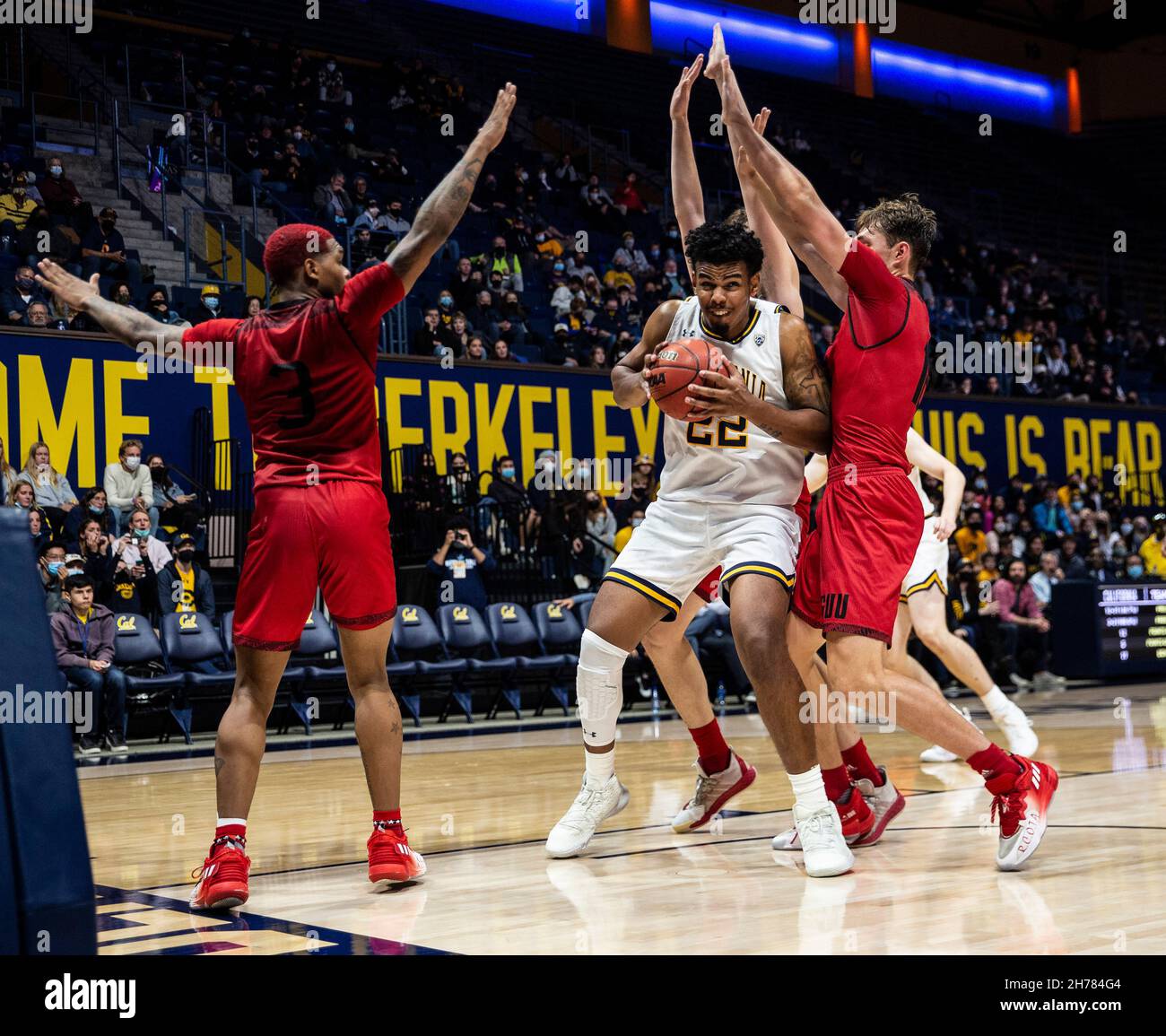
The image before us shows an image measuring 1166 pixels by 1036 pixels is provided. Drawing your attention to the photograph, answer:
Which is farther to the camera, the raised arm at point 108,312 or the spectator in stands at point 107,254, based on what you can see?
the spectator in stands at point 107,254

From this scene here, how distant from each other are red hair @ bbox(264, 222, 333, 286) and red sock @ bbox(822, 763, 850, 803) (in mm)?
2462

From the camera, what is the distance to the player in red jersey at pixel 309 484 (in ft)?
13.8

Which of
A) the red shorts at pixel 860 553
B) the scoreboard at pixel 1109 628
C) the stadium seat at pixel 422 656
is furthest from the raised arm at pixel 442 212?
the scoreboard at pixel 1109 628

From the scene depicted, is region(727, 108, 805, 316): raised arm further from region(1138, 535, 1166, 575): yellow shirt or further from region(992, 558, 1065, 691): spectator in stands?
region(1138, 535, 1166, 575): yellow shirt

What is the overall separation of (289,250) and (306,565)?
0.98 m

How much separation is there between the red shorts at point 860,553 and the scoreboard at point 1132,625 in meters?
Result: 12.2

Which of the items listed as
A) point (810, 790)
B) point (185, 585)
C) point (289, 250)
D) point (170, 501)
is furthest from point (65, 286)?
point (170, 501)

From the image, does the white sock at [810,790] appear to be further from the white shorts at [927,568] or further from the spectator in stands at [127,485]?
the spectator in stands at [127,485]

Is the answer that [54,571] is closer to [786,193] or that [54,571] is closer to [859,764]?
[859,764]

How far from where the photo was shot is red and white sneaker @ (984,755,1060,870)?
4.33 m

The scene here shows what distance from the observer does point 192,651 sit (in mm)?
10836

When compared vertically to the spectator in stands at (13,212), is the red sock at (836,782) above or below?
below
